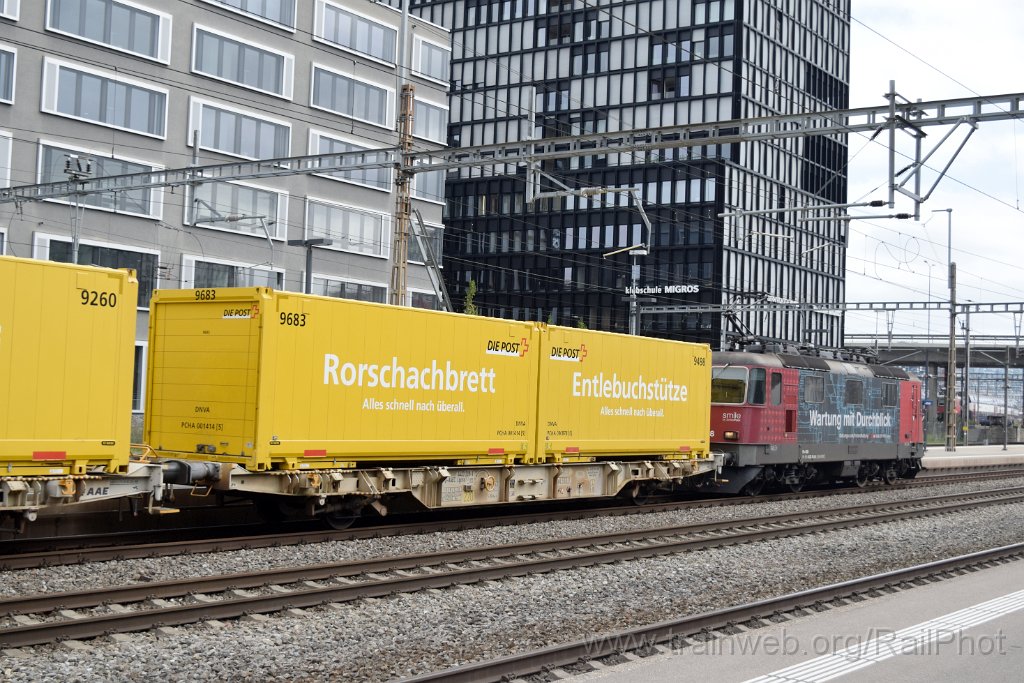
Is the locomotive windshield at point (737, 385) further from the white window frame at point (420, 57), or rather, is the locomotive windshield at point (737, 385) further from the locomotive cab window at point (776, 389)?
the white window frame at point (420, 57)

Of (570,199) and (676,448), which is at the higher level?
(570,199)

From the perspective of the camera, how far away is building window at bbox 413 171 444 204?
5441 centimetres

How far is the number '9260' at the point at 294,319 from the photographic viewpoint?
1450cm

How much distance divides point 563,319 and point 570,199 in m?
9.37

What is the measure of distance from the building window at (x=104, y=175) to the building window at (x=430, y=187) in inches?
571

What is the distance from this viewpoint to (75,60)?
132 feet

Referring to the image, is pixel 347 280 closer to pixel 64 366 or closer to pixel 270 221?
pixel 270 221

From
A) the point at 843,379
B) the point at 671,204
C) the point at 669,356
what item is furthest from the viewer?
the point at 671,204

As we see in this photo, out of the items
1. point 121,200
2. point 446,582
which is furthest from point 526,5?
point 446,582

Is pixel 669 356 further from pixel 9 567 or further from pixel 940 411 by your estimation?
pixel 940 411

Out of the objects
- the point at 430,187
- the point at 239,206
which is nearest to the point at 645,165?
the point at 430,187

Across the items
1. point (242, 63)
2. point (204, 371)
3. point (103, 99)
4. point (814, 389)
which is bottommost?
point (204, 371)

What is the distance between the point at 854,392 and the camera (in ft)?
88.9

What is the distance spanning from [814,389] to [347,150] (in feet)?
92.4
